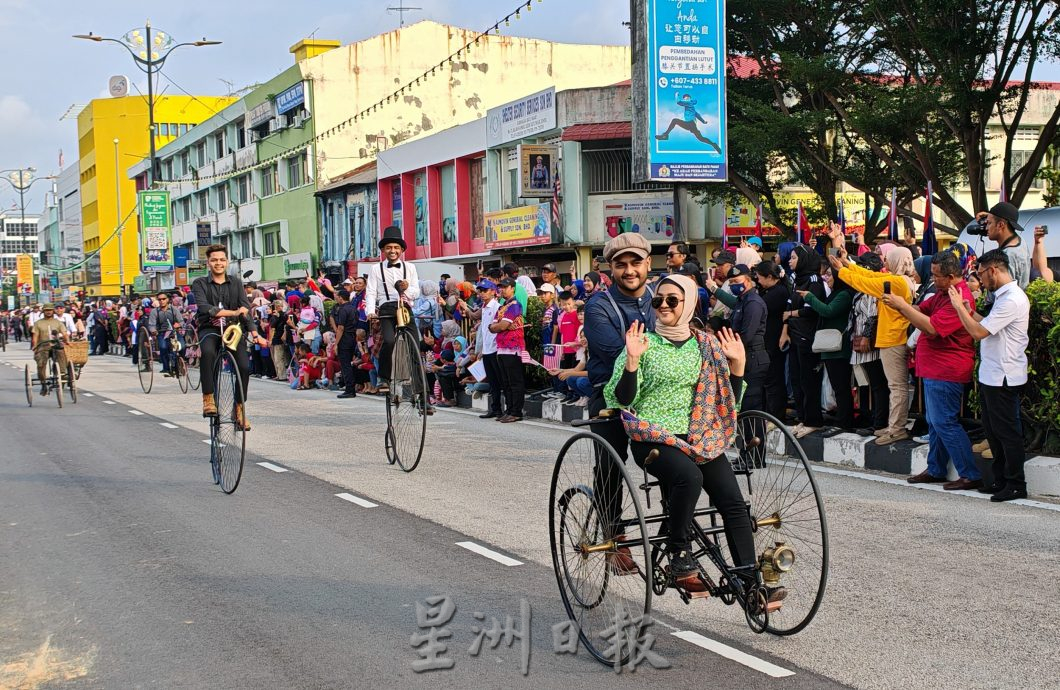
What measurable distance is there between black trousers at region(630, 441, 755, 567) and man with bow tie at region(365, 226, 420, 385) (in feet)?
20.8

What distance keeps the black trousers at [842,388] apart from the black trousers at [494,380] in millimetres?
5805

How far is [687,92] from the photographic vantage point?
24.2 metres

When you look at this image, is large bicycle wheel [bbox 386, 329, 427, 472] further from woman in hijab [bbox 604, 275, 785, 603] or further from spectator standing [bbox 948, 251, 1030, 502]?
woman in hijab [bbox 604, 275, 785, 603]

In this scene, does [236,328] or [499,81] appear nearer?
[236,328]

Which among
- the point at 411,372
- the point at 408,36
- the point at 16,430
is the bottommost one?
the point at 16,430

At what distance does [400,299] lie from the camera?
11.5 meters

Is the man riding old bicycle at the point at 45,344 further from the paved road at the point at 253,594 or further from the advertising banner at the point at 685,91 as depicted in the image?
the advertising banner at the point at 685,91

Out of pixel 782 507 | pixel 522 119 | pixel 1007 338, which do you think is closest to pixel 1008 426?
pixel 1007 338

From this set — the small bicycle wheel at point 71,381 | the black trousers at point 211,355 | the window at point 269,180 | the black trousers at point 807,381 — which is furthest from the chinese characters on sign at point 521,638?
the window at point 269,180

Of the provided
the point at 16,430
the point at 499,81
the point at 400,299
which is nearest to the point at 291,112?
the point at 499,81

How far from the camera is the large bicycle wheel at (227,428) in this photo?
1064 centimetres

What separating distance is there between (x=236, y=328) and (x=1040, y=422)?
7.10 m

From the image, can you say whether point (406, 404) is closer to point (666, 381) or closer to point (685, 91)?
point (666, 381)

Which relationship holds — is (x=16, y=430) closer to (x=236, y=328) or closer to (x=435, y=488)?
(x=236, y=328)
